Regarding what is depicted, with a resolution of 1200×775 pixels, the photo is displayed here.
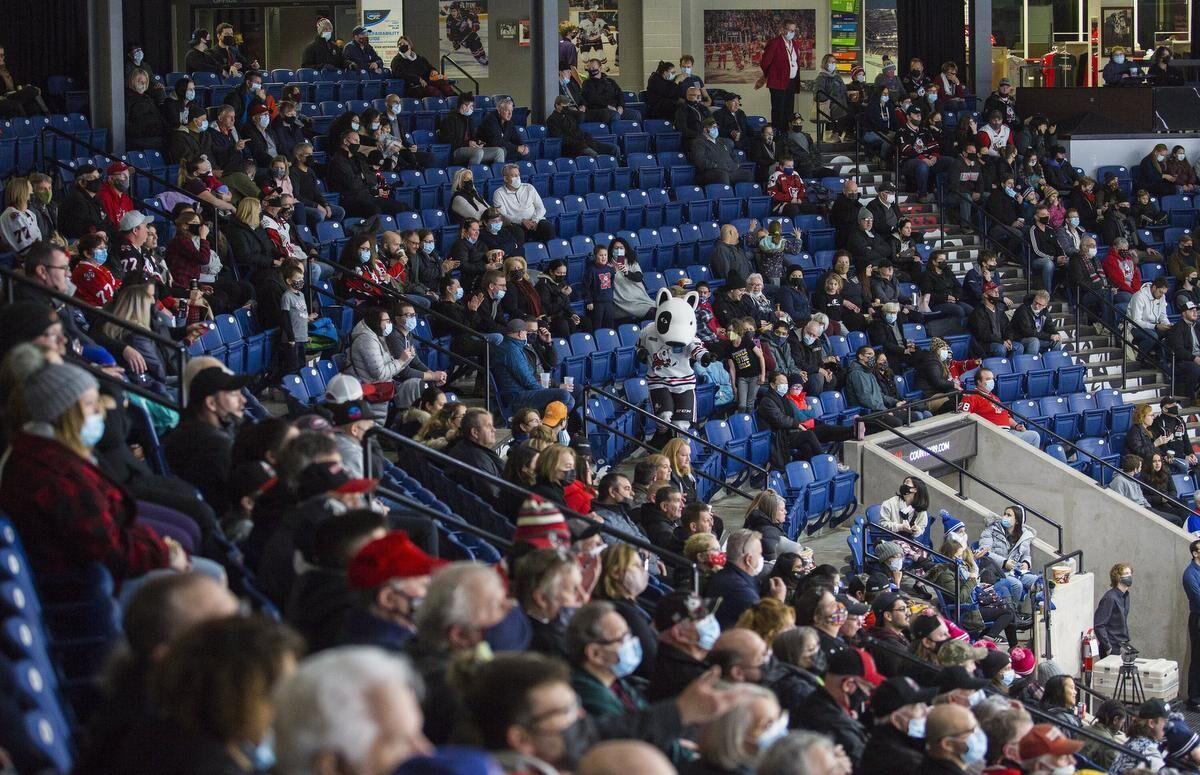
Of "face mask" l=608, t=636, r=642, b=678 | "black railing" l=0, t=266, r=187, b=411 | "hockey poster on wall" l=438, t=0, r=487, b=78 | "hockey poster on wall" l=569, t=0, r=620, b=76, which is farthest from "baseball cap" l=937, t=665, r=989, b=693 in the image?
"hockey poster on wall" l=569, t=0, r=620, b=76

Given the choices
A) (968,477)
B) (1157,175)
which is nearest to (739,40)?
(1157,175)

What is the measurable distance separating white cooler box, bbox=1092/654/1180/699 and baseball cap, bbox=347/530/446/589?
357 inches

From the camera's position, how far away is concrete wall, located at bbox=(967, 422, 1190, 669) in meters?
14.0

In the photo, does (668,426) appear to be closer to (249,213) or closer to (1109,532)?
(249,213)

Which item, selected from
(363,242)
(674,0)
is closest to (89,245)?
(363,242)

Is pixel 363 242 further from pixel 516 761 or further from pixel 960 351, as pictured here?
pixel 516 761

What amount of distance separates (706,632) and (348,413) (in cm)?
225

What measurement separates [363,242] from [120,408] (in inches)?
252

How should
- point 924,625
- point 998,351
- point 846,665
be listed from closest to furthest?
1. point 846,665
2. point 924,625
3. point 998,351

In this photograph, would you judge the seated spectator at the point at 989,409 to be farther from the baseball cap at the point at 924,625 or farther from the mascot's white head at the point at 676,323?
the baseball cap at the point at 924,625

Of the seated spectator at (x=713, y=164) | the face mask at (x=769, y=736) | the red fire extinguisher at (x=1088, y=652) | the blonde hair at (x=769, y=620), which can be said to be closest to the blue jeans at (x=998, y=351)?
the seated spectator at (x=713, y=164)

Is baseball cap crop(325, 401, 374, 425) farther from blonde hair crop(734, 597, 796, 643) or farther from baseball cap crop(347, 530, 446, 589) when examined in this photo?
baseball cap crop(347, 530, 446, 589)

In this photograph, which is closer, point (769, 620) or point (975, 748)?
point (975, 748)

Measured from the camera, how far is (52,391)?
505 cm
